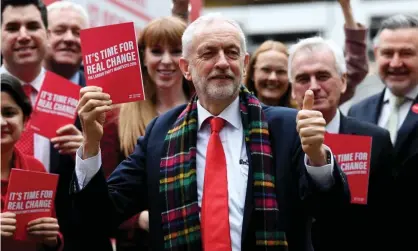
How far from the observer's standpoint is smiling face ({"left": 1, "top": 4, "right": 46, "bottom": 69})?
21.2 feet

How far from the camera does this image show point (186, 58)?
17.4ft

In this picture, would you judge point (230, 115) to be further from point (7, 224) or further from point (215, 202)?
point (7, 224)

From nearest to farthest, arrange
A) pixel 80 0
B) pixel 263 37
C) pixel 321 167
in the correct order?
1. pixel 321 167
2. pixel 80 0
3. pixel 263 37

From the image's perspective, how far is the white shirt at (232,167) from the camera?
4832 millimetres

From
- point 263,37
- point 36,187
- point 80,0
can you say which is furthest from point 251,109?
point 263,37

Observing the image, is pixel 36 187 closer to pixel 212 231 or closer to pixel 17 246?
pixel 17 246

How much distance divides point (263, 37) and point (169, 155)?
22.4 metres

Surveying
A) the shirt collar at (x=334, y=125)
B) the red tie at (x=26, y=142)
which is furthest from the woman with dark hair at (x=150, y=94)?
the shirt collar at (x=334, y=125)

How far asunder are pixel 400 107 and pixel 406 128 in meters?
0.26

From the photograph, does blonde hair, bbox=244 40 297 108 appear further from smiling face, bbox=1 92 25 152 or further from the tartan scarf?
the tartan scarf

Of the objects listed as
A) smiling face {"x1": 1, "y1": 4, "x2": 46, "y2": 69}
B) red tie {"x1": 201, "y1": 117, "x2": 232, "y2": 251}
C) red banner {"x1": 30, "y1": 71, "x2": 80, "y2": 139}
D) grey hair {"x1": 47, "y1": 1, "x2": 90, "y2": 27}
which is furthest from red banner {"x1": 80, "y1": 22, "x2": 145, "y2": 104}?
grey hair {"x1": 47, "y1": 1, "x2": 90, "y2": 27}

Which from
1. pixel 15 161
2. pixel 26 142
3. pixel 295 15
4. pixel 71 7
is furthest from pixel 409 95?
pixel 295 15

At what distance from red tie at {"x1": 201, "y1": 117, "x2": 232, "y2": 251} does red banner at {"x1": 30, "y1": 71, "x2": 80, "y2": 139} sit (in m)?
1.31

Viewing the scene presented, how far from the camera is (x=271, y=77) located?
6.83 metres
